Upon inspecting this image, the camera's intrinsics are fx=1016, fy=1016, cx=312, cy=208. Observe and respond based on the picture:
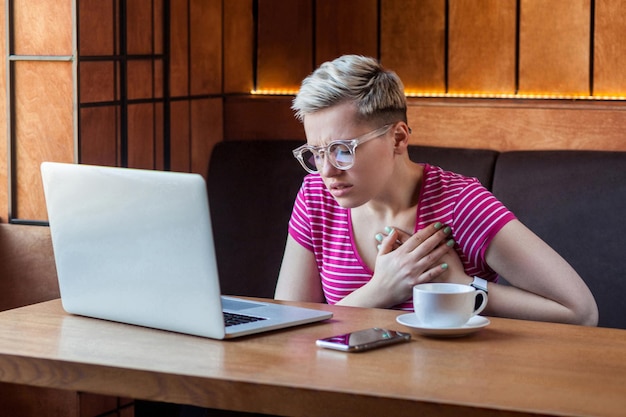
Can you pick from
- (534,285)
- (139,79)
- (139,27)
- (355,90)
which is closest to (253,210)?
(139,79)

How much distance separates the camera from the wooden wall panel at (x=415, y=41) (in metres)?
3.21

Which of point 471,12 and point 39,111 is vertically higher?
point 471,12

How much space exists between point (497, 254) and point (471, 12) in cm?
141

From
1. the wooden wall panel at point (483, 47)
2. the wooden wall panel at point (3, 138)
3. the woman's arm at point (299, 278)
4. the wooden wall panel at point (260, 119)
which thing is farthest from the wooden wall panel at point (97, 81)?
the wooden wall panel at point (483, 47)

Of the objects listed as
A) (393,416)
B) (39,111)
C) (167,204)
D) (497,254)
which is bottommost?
(393,416)

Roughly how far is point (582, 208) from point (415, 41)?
0.89m

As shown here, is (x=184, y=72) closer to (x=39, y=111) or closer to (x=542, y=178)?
(x=39, y=111)

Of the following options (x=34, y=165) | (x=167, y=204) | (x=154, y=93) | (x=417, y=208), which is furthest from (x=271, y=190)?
(x=167, y=204)

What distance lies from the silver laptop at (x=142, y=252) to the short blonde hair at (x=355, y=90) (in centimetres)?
40

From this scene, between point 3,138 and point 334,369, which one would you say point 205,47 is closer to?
point 3,138

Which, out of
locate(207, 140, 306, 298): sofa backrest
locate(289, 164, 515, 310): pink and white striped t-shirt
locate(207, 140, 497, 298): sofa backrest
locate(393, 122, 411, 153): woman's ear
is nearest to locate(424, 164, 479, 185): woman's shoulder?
locate(289, 164, 515, 310): pink and white striped t-shirt

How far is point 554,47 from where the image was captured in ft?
10.1

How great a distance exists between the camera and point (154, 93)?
2.92 m

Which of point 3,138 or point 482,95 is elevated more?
point 482,95
